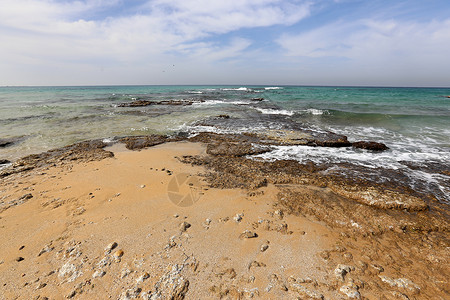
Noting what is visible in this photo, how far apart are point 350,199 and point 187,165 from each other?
566 centimetres

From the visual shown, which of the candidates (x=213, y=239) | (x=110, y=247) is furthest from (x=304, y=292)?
(x=110, y=247)

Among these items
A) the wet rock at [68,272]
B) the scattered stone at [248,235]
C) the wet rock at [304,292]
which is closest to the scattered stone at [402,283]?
the wet rock at [304,292]

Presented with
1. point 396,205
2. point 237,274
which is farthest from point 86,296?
point 396,205

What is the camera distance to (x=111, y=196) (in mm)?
5230

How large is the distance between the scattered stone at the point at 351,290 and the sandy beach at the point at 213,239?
2 cm

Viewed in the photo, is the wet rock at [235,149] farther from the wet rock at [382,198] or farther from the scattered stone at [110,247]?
the scattered stone at [110,247]

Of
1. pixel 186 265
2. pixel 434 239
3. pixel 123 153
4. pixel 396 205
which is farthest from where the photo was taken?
pixel 123 153

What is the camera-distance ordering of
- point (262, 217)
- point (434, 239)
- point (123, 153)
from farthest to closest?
point (123, 153) → point (262, 217) → point (434, 239)

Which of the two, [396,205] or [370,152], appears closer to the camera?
[396,205]

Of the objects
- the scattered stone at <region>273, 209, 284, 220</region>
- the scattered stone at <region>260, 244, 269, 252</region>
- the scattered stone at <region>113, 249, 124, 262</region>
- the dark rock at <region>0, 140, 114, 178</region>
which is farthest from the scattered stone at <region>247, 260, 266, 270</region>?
the dark rock at <region>0, 140, 114, 178</region>

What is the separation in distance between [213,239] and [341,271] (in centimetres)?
234

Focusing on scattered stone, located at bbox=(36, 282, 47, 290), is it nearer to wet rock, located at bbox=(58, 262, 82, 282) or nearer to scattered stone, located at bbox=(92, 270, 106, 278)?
wet rock, located at bbox=(58, 262, 82, 282)

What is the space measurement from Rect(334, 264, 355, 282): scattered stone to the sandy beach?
0.02m

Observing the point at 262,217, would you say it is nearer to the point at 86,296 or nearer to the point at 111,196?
the point at 86,296
